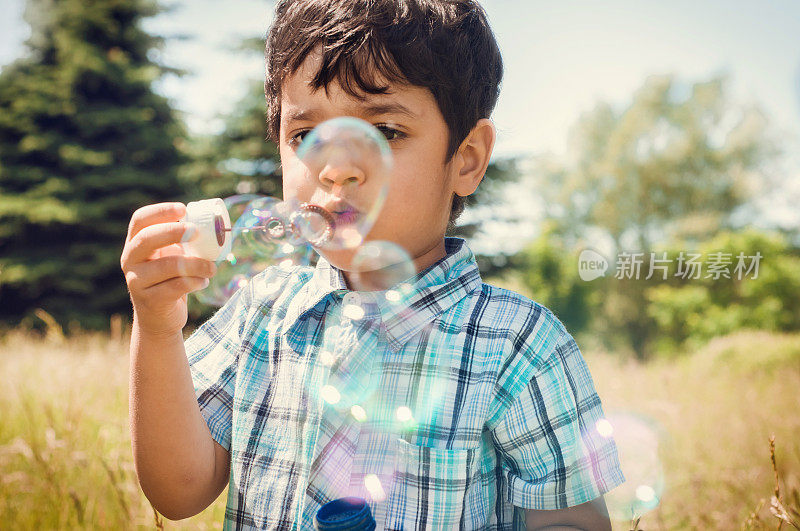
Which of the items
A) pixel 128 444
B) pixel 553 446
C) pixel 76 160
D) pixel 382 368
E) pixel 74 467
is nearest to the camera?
pixel 553 446

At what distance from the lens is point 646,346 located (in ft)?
65.7

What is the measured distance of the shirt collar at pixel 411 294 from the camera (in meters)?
1.24

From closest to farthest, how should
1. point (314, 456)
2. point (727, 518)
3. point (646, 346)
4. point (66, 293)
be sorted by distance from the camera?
1. point (314, 456)
2. point (727, 518)
3. point (66, 293)
4. point (646, 346)

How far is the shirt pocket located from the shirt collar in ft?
0.84

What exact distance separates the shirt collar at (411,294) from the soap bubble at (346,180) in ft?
0.61

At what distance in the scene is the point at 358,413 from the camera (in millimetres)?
1175

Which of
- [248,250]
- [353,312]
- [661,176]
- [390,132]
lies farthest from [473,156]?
[661,176]

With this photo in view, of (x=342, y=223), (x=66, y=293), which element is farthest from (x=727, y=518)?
(x=66, y=293)

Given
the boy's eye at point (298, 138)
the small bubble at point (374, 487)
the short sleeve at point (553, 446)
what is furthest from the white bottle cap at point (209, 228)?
the short sleeve at point (553, 446)

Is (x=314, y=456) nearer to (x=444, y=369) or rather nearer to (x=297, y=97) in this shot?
(x=444, y=369)

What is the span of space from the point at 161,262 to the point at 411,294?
22.0 inches

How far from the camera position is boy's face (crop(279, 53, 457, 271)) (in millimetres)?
1174

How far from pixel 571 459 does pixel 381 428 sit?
1.33ft

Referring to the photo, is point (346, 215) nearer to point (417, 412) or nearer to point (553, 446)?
point (417, 412)
